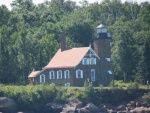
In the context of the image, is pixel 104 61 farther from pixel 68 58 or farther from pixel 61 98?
pixel 61 98

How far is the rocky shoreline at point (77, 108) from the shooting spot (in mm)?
72812

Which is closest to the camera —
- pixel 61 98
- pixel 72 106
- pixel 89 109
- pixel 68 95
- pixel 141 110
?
pixel 141 110

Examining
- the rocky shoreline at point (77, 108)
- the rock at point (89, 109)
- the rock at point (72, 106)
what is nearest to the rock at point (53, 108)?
the rocky shoreline at point (77, 108)

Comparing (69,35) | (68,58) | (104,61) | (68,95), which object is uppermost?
(69,35)

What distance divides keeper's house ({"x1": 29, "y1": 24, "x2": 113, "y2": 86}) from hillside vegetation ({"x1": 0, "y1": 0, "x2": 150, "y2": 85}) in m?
5.36

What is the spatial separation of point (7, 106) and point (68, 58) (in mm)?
13801

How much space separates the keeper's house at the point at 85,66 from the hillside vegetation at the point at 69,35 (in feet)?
17.6

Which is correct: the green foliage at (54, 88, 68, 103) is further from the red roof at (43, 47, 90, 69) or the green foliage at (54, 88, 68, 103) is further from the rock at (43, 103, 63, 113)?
the red roof at (43, 47, 90, 69)

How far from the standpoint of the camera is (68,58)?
8406 centimetres

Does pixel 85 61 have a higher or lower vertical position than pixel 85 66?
higher

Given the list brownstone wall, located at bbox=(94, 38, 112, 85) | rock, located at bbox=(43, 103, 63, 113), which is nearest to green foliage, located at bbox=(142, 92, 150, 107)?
rock, located at bbox=(43, 103, 63, 113)

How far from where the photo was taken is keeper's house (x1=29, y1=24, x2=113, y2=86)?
271ft

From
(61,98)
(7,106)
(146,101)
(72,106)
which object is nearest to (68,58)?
(61,98)

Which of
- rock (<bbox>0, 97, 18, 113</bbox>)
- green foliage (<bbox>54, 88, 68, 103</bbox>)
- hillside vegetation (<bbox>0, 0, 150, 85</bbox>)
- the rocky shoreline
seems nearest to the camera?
the rocky shoreline
